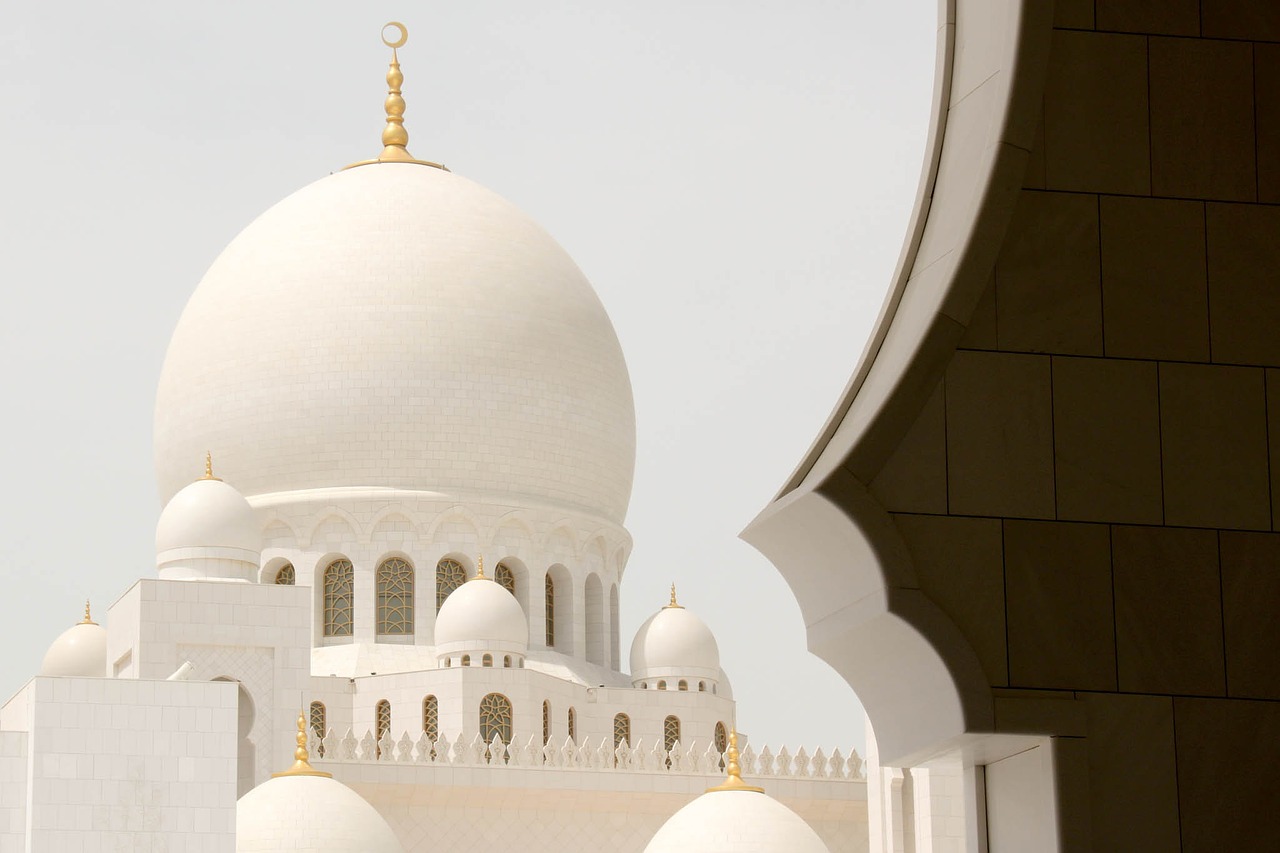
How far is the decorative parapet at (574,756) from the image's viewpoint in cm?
2466

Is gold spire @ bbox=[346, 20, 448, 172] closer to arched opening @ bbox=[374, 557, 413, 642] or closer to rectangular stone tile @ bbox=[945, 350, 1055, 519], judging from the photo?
arched opening @ bbox=[374, 557, 413, 642]

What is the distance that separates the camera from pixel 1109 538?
4.01m

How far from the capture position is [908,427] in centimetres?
397

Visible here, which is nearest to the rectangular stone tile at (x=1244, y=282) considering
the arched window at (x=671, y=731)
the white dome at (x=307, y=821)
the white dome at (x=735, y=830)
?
the white dome at (x=307, y=821)

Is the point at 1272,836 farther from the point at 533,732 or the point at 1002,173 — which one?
the point at 533,732

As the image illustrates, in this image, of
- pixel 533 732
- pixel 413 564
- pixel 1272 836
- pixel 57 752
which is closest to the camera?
pixel 1272 836

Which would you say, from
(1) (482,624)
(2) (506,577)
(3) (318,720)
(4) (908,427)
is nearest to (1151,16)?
(4) (908,427)

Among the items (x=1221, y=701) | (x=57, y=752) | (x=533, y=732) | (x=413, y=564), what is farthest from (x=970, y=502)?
(x=413, y=564)

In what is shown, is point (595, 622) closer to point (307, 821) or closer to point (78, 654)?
point (78, 654)

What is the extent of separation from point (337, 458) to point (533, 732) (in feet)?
16.3

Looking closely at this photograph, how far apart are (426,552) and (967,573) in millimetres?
24491

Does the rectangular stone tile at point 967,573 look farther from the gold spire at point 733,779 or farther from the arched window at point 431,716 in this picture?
the arched window at point 431,716

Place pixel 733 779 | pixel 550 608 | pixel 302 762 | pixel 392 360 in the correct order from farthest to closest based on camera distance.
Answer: pixel 550 608 < pixel 392 360 < pixel 733 779 < pixel 302 762

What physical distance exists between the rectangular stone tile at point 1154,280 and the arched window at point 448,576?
24.4 m
